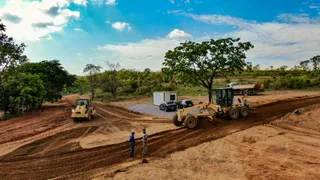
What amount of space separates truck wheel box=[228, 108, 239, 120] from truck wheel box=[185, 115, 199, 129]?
3766mm

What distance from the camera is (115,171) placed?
10.9 m

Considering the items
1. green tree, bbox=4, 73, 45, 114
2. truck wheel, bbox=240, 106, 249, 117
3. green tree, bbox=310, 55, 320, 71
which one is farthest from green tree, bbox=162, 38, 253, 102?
green tree, bbox=310, 55, 320, 71

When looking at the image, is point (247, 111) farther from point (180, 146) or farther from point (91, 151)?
point (91, 151)

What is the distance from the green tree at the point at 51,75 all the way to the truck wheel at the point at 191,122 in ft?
89.1

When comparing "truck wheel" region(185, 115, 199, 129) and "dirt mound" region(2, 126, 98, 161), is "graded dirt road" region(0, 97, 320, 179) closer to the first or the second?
"dirt mound" region(2, 126, 98, 161)

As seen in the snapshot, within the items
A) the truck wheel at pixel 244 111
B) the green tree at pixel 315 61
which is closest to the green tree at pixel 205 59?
the truck wheel at pixel 244 111

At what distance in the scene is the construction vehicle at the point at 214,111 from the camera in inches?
724

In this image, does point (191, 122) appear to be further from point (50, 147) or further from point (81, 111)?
point (81, 111)

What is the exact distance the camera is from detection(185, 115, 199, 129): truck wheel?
1820 centimetres

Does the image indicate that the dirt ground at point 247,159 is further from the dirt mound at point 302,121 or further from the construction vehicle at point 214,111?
the construction vehicle at point 214,111

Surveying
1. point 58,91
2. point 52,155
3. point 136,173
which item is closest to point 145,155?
point 136,173

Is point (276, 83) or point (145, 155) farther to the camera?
point (276, 83)

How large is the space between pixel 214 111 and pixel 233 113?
2.06 meters

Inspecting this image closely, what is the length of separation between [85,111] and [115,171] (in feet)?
48.3
